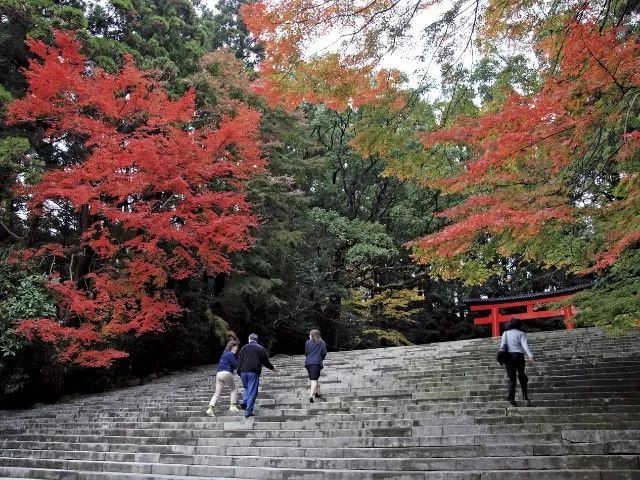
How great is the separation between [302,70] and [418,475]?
4.65 metres

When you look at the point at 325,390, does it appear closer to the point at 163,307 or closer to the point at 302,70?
the point at 163,307

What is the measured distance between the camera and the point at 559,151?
5934 millimetres

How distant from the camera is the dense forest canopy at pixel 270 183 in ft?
19.2

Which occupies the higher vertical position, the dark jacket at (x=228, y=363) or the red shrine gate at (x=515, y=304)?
the red shrine gate at (x=515, y=304)

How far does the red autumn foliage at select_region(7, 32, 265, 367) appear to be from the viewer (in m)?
12.3

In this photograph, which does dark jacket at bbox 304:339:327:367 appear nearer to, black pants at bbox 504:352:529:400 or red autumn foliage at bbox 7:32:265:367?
black pants at bbox 504:352:529:400

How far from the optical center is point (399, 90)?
626cm

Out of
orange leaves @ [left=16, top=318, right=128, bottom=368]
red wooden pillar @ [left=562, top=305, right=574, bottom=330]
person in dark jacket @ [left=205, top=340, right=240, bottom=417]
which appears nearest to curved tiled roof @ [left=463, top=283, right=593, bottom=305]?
red wooden pillar @ [left=562, top=305, right=574, bottom=330]

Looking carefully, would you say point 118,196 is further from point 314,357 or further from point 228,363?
point 314,357

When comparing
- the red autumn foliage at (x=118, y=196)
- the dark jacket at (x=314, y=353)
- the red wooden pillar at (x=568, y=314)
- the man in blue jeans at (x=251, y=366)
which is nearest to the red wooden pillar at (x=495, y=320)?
the red wooden pillar at (x=568, y=314)

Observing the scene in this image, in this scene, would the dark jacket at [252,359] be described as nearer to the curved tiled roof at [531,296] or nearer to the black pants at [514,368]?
the black pants at [514,368]

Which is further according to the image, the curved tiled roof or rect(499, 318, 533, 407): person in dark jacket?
the curved tiled roof

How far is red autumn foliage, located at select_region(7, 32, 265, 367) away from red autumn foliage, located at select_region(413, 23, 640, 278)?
317 inches

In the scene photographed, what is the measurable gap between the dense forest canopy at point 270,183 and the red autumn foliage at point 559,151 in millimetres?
31
